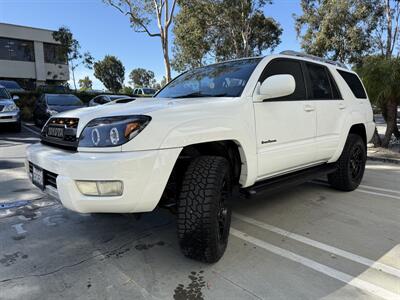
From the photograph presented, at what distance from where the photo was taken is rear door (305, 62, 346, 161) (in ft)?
13.2

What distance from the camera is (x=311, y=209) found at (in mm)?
4137

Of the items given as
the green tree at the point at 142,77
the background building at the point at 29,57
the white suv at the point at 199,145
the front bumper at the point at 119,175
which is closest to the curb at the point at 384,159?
the white suv at the point at 199,145

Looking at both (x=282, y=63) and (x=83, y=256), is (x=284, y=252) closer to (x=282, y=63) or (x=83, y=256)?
(x=83, y=256)

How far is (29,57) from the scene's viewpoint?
3469cm

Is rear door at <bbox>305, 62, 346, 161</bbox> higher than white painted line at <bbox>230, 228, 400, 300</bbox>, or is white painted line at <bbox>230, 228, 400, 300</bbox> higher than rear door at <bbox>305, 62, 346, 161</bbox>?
rear door at <bbox>305, 62, 346, 161</bbox>

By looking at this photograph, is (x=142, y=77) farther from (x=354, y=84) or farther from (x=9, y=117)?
(x=354, y=84)

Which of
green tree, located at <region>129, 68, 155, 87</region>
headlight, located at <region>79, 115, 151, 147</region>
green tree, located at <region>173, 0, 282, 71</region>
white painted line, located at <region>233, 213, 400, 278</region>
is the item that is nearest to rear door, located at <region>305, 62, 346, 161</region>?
white painted line, located at <region>233, 213, 400, 278</region>

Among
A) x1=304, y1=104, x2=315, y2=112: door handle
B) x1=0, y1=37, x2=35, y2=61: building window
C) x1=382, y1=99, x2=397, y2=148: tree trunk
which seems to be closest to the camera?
x1=304, y1=104, x2=315, y2=112: door handle

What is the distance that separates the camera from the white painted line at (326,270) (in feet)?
7.83

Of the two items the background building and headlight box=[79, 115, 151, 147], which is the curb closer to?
headlight box=[79, 115, 151, 147]

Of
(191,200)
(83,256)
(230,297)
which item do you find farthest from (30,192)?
(230,297)

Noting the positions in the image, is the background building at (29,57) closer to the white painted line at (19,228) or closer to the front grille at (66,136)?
the white painted line at (19,228)

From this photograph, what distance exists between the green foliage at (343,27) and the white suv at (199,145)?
14092 millimetres

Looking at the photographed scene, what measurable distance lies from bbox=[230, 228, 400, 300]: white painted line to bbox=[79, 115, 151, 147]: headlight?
1642 mm
